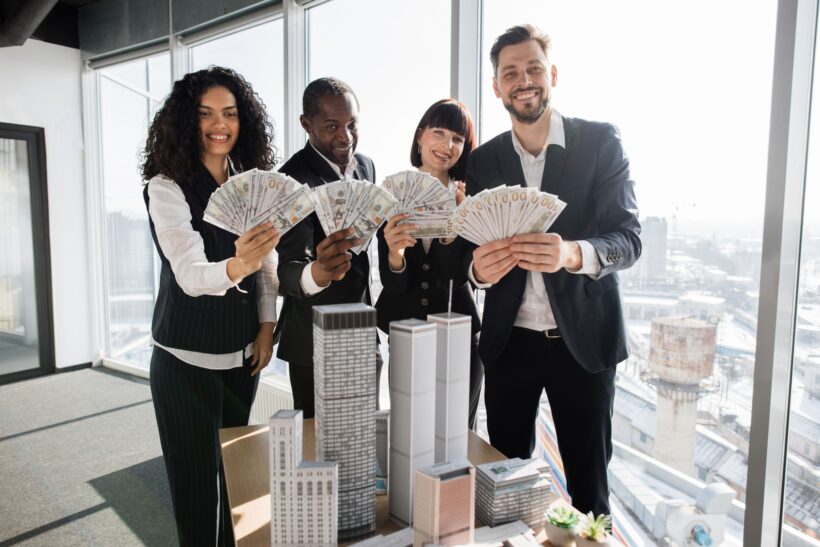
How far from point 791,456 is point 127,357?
6.36m

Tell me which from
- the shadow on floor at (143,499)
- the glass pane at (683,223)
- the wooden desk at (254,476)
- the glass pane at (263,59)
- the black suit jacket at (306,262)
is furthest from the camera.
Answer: the glass pane at (263,59)

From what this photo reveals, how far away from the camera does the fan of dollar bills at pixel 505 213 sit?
1.34 m

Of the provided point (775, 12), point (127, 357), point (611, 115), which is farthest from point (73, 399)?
point (775, 12)

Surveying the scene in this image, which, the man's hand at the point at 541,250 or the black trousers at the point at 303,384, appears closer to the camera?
the man's hand at the point at 541,250

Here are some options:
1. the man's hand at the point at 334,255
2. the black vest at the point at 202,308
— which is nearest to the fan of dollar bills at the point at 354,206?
the man's hand at the point at 334,255

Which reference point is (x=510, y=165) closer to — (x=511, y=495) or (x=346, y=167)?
(x=346, y=167)

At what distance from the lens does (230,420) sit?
1980 mm

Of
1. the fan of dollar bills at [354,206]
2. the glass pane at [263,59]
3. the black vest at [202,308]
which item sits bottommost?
the black vest at [202,308]

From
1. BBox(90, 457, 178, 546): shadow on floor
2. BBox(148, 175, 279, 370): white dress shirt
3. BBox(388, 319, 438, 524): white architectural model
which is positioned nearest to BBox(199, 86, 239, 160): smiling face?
BBox(148, 175, 279, 370): white dress shirt

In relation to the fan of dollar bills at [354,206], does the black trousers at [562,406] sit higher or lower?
lower

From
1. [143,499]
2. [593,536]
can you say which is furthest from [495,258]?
[143,499]

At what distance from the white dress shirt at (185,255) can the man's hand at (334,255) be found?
→ 285 mm

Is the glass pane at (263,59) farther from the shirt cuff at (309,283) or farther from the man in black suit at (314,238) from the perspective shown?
the shirt cuff at (309,283)

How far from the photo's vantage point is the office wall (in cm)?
554
